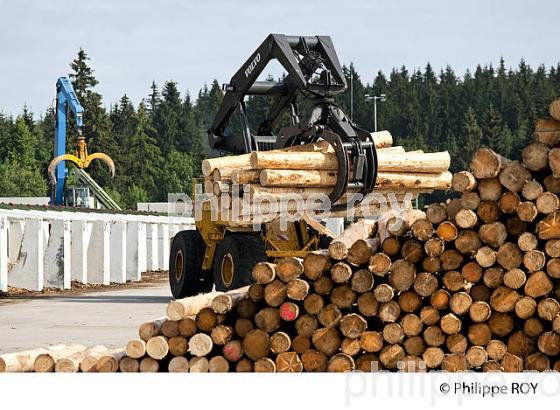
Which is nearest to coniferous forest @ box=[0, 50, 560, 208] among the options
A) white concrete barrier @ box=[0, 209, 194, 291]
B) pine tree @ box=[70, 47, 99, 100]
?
pine tree @ box=[70, 47, 99, 100]

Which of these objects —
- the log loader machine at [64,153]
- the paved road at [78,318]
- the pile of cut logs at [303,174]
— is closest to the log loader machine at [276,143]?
the pile of cut logs at [303,174]

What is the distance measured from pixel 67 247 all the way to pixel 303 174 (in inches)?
473

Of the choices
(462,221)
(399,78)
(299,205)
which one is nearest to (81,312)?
(299,205)

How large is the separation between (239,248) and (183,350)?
8.60m

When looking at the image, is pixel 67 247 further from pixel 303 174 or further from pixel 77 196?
pixel 77 196

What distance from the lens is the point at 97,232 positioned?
28812 millimetres

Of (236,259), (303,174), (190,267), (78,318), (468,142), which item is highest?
(468,142)

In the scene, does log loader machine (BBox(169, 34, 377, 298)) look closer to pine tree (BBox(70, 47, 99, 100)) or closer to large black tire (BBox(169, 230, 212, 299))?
large black tire (BBox(169, 230, 212, 299))

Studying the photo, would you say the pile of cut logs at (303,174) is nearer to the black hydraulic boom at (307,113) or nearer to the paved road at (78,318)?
the black hydraulic boom at (307,113)

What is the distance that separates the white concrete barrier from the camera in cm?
2527

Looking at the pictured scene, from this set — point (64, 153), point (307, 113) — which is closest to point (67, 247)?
point (307, 113)

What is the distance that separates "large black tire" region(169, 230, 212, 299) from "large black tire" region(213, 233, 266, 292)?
4.27ft

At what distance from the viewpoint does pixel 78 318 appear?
57.5 feet
